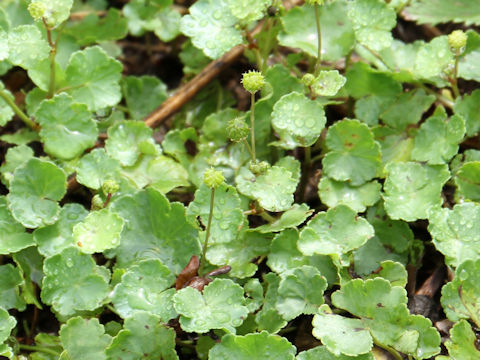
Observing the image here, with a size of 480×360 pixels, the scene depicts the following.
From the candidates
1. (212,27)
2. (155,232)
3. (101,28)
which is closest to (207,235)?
(155,232)

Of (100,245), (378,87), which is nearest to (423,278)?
(378,87)

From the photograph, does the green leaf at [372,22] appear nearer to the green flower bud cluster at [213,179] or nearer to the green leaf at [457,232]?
the green leaf at [457,232]

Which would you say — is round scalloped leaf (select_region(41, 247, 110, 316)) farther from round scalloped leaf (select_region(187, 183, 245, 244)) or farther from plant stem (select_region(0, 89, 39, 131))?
plant stem (select_region(0, 89, 39, 131))

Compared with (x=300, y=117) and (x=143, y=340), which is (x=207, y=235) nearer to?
(x=143, y=340)

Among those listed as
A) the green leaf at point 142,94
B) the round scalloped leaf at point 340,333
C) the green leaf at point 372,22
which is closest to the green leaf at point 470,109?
the green leaf at point 372,22

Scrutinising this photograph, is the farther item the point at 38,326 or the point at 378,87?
the point at 378,87

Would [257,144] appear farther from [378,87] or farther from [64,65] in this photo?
[64,65]
